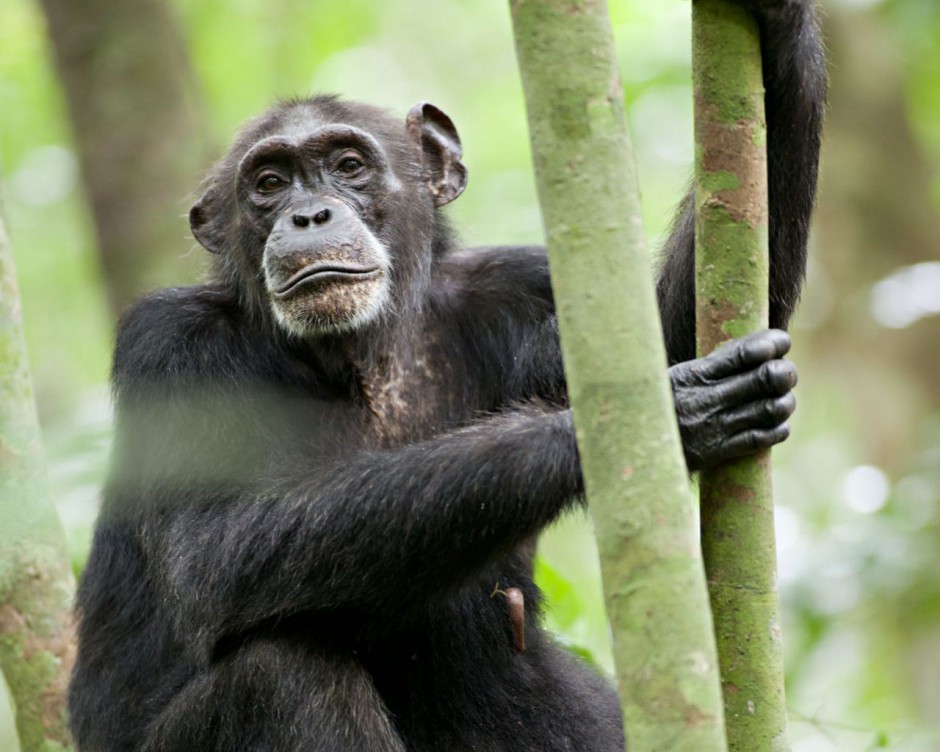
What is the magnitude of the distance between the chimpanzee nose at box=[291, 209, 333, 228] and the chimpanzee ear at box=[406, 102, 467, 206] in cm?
87

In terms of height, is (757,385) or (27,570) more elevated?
(757,385)

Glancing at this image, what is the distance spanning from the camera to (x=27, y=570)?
5.54m

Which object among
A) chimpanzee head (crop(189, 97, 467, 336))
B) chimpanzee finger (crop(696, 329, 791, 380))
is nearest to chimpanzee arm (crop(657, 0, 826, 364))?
chimpanzee finger (crop(696, 329, 791, 380))

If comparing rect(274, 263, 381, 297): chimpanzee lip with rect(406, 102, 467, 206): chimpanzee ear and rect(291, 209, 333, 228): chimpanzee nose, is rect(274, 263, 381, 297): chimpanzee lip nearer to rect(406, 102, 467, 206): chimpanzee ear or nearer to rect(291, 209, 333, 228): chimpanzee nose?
rect(291, 209, 333, 228): chimpanzee nose

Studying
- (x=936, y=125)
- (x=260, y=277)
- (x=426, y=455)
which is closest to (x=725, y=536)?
(x=426, y=455)

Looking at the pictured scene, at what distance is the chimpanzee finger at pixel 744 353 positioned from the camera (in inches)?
154

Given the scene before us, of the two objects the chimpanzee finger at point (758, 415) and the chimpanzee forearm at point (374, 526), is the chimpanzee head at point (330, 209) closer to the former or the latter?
the chimpanzee forearm at point (374, 526)

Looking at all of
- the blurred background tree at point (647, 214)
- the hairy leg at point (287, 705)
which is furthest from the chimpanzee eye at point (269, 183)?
the hairy leg at point (287, 705)

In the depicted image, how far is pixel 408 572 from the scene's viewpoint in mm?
4434

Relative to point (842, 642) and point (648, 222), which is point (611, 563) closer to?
point (842, 642)

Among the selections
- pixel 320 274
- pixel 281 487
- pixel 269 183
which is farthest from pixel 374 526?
Result: pixel 269 183

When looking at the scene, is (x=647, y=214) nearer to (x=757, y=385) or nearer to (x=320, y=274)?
(x=320, y=274)

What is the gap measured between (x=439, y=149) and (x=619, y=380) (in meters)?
3.59

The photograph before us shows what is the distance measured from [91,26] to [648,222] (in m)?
7.78
